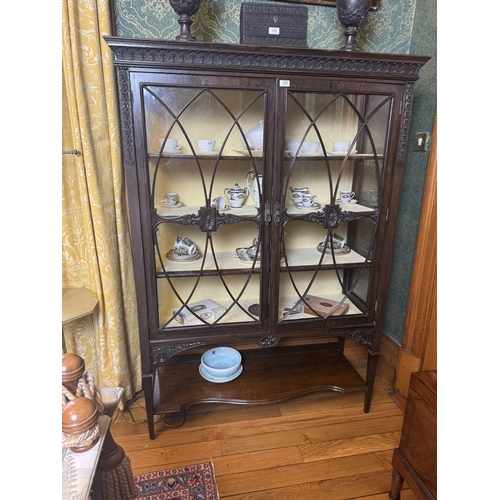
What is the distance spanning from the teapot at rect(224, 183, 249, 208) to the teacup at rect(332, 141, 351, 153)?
42 centimetres

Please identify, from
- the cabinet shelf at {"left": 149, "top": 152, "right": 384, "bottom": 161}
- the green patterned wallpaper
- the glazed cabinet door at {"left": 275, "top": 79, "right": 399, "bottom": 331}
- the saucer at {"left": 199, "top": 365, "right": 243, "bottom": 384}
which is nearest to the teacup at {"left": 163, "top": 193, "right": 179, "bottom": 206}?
the cabinet shelf at {"left": 149, "top": 152, "right": 384, "bottom": 161}

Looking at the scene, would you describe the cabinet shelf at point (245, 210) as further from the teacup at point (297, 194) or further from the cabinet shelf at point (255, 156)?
the cabinet shelf at point (255, 156)

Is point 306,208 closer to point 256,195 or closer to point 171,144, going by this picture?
point 256,195

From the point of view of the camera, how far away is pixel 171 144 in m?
1.29

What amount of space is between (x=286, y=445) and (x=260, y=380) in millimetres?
308

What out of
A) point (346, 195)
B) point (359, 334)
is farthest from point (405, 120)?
point (359, 334)

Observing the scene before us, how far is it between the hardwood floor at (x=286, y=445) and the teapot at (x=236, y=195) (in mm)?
1055

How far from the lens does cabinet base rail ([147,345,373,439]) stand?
1.56 metres

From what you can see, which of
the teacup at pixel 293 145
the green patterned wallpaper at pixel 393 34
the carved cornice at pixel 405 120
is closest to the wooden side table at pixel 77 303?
the teacup at pixel 293 145

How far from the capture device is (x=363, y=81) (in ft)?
4.25

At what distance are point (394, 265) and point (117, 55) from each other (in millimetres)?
1643

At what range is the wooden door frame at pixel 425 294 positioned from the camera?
1543 mm

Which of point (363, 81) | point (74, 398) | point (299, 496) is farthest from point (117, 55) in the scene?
point (299, 496)
